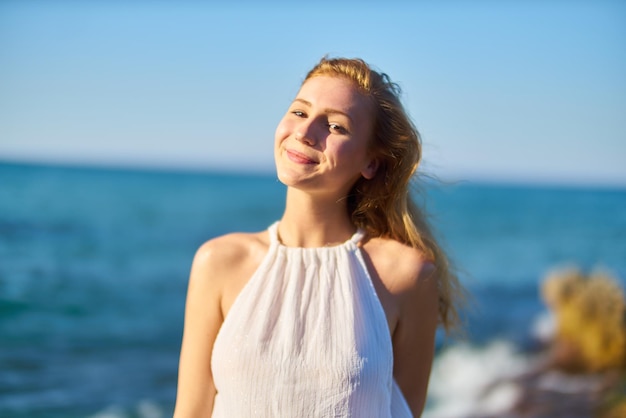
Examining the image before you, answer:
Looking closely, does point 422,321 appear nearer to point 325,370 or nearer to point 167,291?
point 325,370

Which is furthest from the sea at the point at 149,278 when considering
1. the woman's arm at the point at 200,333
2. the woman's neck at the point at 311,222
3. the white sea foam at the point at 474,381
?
the woman's arm at the point at 200,333

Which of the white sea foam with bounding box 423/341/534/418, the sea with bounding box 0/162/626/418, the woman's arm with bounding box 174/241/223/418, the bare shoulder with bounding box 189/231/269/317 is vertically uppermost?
→ the bare shoulder with bounding box 189/231/269/317

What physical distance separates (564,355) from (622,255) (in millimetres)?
14666

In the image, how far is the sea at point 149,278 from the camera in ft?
31.4

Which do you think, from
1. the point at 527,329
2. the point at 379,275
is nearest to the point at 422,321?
the point at 379,275

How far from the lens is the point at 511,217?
3284cm

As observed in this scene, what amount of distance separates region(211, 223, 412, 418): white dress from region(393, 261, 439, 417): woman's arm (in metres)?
0.09

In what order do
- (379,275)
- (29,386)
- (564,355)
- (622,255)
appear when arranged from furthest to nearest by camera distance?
(622,255), (564,355), (29,386), (379,275)

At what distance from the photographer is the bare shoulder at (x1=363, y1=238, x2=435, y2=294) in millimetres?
2916

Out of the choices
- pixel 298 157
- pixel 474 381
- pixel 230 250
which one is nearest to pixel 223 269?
pixel 230 250

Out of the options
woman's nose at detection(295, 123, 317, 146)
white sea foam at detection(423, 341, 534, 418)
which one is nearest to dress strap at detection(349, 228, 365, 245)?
woman's nose at detection(295, 123, 317, 146)

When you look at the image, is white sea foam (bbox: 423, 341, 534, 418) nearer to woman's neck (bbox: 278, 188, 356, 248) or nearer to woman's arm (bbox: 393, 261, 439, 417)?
woman's arm (bbox: 393, 261, 439, 417)

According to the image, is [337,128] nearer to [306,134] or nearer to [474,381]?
[306,134]

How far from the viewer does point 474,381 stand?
10.2 m
